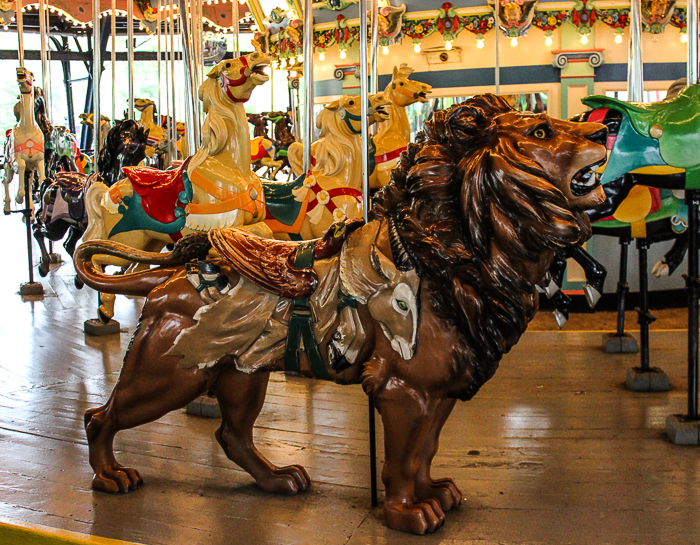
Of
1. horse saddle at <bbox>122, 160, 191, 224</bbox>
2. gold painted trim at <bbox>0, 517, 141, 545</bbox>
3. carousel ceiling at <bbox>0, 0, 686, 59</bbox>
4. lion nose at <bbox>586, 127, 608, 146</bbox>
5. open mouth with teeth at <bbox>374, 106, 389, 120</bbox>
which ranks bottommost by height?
gold painted trim at <bbox>0, 517, 141, 545</bbox>

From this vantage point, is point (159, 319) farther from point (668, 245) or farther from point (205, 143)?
point (668, 245)

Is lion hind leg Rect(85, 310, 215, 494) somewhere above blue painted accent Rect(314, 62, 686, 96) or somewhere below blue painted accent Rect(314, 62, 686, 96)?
below

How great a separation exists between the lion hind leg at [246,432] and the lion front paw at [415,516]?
0.39 m

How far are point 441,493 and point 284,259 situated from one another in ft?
→ 2.68

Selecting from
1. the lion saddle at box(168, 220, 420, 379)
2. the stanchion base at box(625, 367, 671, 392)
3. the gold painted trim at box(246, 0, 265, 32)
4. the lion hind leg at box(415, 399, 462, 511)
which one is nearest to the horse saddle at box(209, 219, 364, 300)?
the lion saddle at box(168, 220, 420, 379)

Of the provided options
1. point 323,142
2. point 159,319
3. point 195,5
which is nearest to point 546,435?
point 159,319

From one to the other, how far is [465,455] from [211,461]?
900 millimetres

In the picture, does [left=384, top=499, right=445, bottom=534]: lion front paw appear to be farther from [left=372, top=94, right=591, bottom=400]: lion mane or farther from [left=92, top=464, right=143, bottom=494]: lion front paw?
[left=92, top=464, right=143, bottom=494]: lion front paw

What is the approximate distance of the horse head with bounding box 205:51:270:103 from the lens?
3066 millimetres

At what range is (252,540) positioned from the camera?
6.29 feet

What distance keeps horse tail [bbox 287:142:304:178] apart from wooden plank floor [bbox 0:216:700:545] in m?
1.75

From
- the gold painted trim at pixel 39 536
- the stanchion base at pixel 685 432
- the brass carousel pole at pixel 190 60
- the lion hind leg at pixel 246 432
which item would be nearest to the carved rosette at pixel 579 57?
the brass carousel pole at pixel 190 60

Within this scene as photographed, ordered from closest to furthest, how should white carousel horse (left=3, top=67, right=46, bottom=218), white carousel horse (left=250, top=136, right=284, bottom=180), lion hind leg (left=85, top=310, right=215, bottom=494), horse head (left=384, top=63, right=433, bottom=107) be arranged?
lion hind leg (left=85, top=310, right=215, bottom=494), horse head (left=384, top=63, right=433, bottom=107), white carousel horse (left=3, top=67, right=46, bottom=218), white carousel horse (left=250, top=136, right=284, bottom=180)

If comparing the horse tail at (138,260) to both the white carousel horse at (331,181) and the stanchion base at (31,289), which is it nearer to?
the white carousel horse at (331,181)
